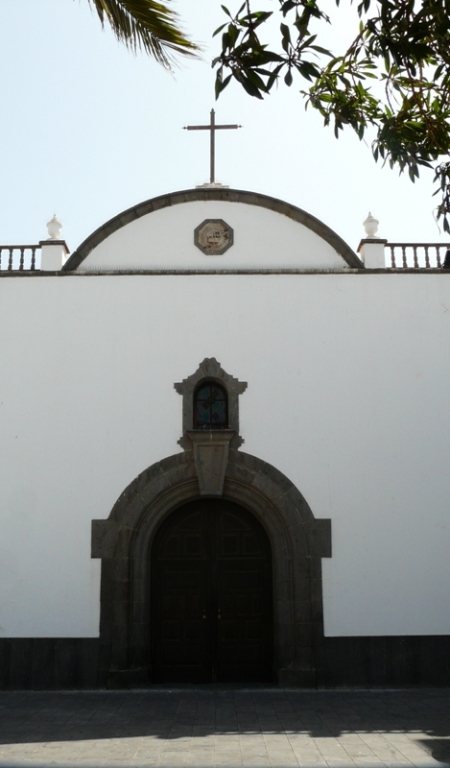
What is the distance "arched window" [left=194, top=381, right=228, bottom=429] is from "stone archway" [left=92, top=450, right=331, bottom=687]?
0.46 m

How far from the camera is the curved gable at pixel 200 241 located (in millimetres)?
10617

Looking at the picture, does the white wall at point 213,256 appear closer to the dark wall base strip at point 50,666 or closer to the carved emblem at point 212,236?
the carved emblem at point 212,236

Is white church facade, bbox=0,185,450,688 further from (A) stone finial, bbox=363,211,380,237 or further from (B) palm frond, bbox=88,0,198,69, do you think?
(B) palm frond, bbox=88,0,198,69

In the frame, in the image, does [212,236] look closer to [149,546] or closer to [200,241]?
[200,241]

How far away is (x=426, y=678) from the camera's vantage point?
9523mm

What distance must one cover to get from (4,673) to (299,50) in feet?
25.8

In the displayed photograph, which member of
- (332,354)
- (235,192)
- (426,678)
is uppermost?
(235,192)

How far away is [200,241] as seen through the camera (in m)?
10.7

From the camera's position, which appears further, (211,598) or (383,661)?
(211,598)

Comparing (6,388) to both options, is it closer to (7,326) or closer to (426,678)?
(7,326)

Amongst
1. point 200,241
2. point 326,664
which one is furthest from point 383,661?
point 200,241

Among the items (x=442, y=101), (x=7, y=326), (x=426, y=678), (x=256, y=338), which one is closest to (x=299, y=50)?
(x=442, y=101)

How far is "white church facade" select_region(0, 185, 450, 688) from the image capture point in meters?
9.60

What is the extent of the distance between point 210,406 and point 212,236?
2330 millimetres
